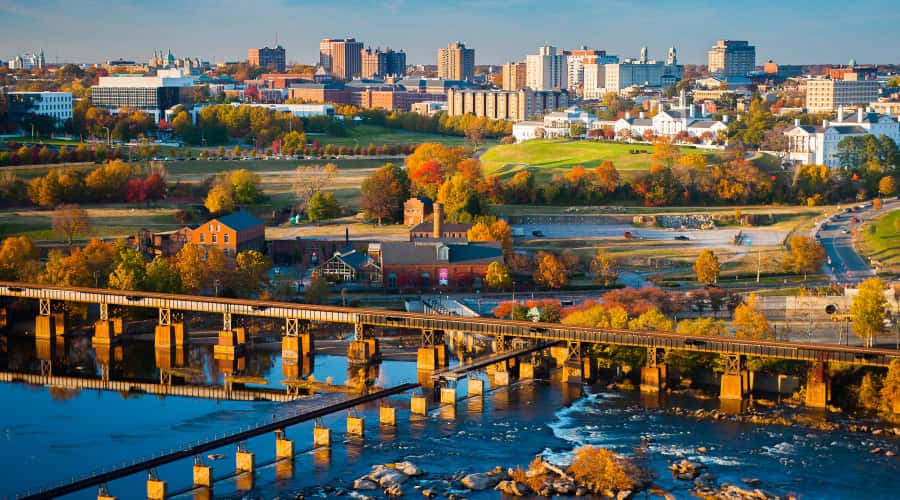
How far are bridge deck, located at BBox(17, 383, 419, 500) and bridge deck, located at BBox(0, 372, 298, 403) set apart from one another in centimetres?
376

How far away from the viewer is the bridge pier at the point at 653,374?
4734cm

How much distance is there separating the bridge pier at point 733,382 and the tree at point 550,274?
22297 mm

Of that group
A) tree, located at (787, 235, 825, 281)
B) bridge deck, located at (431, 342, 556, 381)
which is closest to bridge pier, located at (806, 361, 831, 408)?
bridge deck, located at (431, 342, 556, 381)

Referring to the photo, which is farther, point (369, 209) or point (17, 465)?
point (369, 209)

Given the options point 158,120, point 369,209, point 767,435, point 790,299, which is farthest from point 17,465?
point 158,120

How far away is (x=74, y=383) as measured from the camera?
164ft

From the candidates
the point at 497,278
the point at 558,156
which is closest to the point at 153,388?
the point at 497,278

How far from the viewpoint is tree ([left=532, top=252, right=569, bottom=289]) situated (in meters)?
68.6

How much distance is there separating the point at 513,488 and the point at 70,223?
48512mm

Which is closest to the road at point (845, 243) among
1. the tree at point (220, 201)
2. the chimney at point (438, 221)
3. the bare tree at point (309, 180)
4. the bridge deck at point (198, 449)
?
the chimney at point (438, 221)

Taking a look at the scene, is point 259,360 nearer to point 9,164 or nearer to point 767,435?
point 767,435

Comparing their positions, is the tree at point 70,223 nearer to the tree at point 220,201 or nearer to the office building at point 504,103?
the tree at point 220,201

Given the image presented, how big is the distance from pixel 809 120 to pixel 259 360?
10067 cm

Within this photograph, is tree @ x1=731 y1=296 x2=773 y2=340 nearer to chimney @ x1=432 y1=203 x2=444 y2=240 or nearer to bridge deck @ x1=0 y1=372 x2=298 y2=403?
bridge deck @ x1=0 y1=372 x2=298 y2=403
